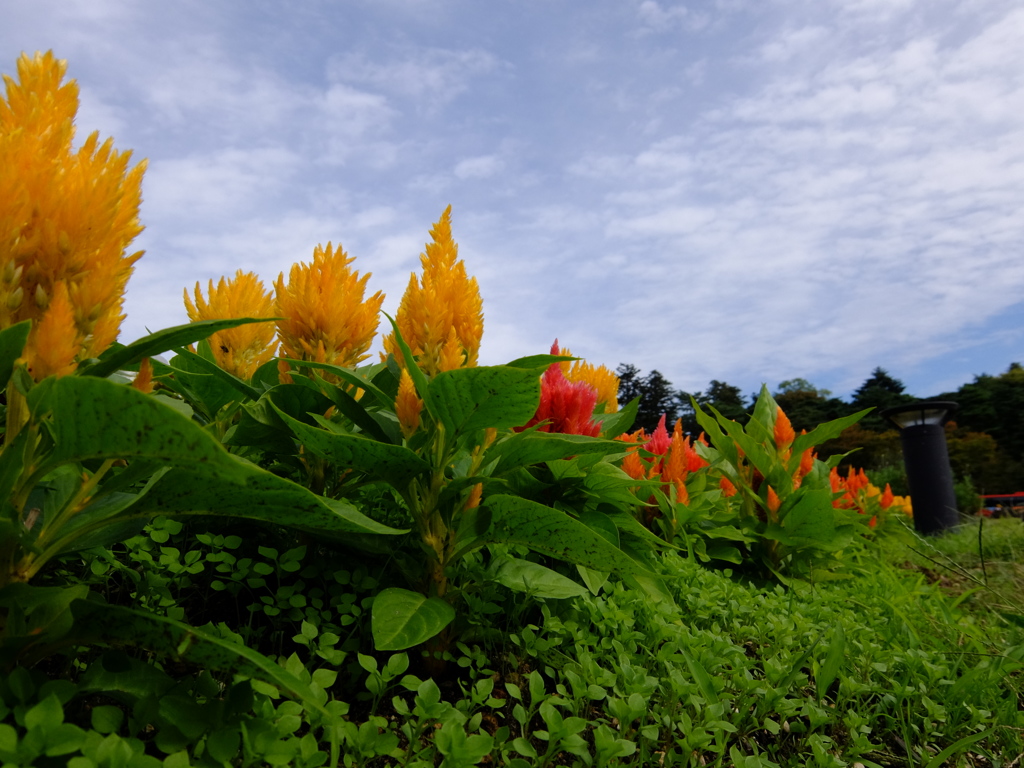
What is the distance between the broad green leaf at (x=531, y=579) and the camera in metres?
1.68

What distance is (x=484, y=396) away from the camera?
137 centimetres

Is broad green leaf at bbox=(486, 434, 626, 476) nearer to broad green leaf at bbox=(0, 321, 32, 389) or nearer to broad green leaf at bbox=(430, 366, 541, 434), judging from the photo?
broad green leaf at bbox=(430, 366, 541, 434)

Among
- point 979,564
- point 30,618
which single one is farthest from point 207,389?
point 979,564

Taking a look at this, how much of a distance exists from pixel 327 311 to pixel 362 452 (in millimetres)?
600

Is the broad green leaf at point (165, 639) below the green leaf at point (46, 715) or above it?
above

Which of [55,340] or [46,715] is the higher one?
[55,340]

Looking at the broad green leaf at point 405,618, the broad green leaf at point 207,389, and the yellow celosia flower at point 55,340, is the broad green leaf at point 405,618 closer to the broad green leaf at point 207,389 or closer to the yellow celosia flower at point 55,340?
the yellow celosia flower at point 55,340

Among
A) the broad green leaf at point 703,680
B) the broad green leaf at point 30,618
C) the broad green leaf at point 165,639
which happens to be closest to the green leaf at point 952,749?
the broad green leaf at point 703,680

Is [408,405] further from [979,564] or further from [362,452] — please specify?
[979,564]

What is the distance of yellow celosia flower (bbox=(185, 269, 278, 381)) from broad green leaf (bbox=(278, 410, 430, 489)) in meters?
0.76

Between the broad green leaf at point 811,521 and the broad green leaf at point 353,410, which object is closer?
the broad green leaf at point 353,410

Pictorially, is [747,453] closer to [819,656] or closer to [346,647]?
[819,656]

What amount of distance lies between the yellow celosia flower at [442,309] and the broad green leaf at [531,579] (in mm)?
579

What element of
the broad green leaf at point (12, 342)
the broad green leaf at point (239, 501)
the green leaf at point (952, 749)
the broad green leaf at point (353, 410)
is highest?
the broad green leaf at point (12, 342)
